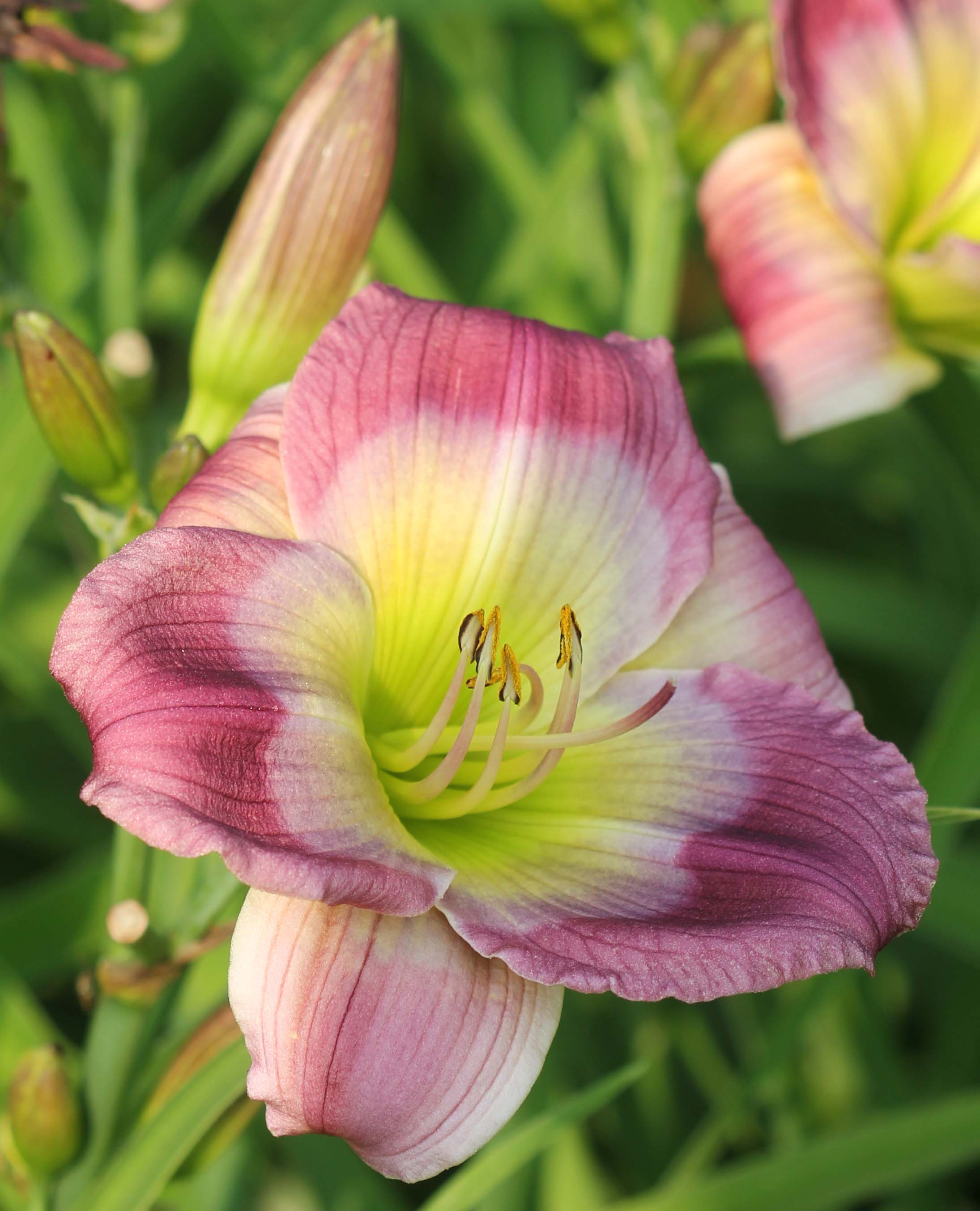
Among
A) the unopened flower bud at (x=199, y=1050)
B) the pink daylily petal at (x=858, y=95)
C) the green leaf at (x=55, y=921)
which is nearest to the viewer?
the unopened flower bud at (x=199, y=1050)

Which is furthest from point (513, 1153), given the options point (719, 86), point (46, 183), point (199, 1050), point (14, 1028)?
point (46, 183)

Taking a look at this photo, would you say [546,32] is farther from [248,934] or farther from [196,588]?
[248,934]

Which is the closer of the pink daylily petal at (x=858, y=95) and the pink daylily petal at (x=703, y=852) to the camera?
the pink daylily petal at (x=703, y=852)

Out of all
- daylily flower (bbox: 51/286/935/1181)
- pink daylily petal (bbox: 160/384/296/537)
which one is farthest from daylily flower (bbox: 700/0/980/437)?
pink daylily petal (bbox: 160/384/296/537)

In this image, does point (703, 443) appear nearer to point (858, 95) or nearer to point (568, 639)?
point (858, 95)

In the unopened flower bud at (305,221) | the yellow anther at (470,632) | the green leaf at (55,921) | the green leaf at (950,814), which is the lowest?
the green leaf at (55,921)

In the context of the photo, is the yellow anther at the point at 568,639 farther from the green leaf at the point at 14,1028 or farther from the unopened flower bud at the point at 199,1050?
the green leaf at the point at 14,1028

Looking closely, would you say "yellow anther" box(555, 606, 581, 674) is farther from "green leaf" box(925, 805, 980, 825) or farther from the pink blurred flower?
the pink blurred flower

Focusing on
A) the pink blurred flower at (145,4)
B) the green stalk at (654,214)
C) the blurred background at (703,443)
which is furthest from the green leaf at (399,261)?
the pink blurred flower at (145,4)
